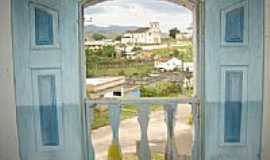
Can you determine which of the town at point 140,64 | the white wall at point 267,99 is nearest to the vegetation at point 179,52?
the town at point 140,64

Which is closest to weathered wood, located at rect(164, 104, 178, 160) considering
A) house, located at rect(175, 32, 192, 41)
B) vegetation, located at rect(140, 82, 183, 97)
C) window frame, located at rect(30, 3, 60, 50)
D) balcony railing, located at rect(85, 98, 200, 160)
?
balcony railing, located at rect(85, 98, 200, 160)

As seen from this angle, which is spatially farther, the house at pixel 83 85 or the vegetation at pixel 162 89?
the vegetation at pixel 162 89

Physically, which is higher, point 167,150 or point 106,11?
point 106,11

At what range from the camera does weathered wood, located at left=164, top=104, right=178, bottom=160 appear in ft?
10.4

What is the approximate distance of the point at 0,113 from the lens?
3.10 meters

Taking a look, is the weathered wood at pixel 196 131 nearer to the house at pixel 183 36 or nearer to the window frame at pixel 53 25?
the house at pixel 183 36

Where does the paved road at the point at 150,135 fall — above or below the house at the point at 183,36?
below

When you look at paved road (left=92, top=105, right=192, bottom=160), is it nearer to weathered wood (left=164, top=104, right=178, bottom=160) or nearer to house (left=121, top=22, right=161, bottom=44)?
weathered wood (left=164, top=104, right=178, bottom=160)

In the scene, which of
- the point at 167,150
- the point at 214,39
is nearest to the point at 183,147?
the point at 167,150

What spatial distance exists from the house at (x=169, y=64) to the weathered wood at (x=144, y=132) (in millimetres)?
390

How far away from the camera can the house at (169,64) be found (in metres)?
3.22

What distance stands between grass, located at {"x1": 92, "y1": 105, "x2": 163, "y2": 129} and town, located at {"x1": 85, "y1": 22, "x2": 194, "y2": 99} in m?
0.12

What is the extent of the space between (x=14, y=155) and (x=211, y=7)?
7.07 feet

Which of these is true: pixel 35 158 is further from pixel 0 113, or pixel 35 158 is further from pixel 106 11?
pixel 106 11
